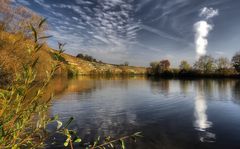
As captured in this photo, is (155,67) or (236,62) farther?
(155,67)

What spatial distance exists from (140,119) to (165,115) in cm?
301

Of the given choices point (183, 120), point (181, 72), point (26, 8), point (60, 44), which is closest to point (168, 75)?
point (181, 72)

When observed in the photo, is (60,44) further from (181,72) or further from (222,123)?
(181,72)

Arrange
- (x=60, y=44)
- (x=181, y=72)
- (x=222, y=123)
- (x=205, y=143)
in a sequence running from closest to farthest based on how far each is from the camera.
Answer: (x=60, y=44)
(x=205, y=143)
(x=222, y=123)
(x=181, y=72)

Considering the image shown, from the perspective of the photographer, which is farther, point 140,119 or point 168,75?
point 168,75

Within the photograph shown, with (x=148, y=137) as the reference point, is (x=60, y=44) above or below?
above

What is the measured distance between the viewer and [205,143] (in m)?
11.4

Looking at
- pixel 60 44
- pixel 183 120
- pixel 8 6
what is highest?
pixel 8 6

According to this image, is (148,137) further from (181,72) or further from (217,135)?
(181,72)

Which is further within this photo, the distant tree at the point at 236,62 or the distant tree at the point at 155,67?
the distant tree at the point at 155,67

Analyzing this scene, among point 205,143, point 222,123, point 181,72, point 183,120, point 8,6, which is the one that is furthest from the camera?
point 181,72

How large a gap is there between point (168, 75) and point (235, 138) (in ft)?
394

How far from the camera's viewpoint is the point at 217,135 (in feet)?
42.1

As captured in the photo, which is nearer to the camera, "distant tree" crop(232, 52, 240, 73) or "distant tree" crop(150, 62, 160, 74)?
"distant tree" crop(232, 52, 240, 73)
